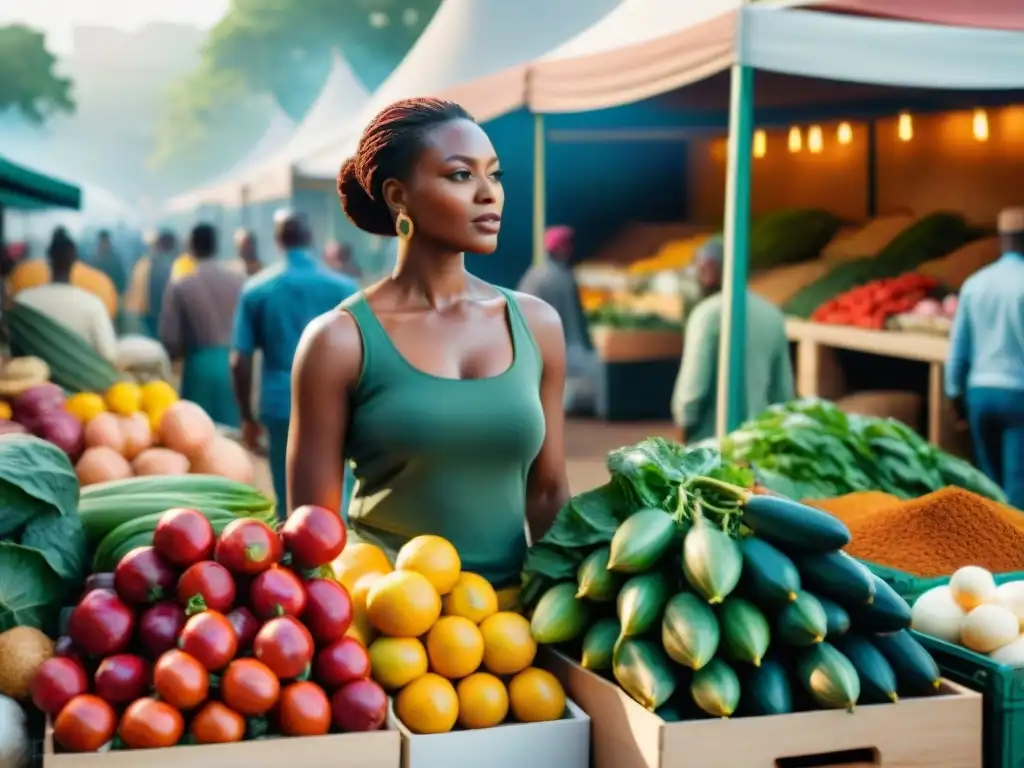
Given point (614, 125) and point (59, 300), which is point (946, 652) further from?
point (614, 125)

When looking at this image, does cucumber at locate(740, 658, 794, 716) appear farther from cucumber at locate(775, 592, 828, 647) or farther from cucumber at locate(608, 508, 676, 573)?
cucumber at locate(608, 508, 676, 573)

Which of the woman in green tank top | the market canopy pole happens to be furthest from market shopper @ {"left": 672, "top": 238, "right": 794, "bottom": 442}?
the woman in green tank top

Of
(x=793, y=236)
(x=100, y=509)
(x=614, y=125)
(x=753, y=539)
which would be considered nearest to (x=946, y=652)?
(x=753, y=539)

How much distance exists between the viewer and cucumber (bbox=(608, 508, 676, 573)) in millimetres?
2414

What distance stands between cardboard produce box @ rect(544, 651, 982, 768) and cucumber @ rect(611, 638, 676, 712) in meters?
0.02

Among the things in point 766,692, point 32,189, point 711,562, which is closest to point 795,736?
point 766,692

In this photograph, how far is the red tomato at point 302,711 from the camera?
225 cm

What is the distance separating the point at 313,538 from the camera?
2.43 m

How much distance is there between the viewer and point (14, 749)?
7.73 ft

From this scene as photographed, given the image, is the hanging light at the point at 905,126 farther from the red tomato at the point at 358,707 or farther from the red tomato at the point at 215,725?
the red tomato at the point at 215,725

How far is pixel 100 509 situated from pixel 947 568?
75.3 inches

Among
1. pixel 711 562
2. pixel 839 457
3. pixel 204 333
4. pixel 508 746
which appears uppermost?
pixel 711 562

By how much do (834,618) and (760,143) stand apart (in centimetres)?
1228

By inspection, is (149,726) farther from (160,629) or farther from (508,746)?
(508,746)
